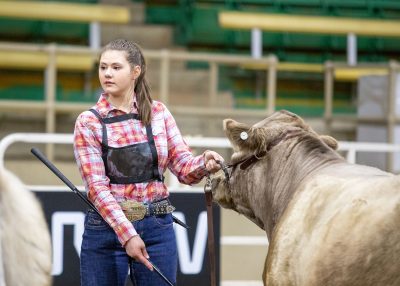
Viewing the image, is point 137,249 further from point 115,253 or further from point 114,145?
point 114,145

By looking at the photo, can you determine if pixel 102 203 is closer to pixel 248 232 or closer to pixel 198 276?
pixel 198 276

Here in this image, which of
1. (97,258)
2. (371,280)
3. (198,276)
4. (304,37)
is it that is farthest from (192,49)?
(371,280)

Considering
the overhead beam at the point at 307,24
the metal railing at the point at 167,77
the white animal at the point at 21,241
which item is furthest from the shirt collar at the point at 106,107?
the overhead beam at the point at 307,24

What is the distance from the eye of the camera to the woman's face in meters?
3.49

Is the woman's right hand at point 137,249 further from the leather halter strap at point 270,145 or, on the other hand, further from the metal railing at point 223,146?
the metal railing at point 223,146

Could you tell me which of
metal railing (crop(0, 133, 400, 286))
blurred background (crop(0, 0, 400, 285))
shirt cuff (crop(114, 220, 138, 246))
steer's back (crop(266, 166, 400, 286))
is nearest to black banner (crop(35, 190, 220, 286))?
metal railing (crop(0, 133, 400, 286))

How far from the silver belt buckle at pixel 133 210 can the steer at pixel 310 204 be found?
38 centimetres

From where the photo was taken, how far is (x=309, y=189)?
320 centimetres

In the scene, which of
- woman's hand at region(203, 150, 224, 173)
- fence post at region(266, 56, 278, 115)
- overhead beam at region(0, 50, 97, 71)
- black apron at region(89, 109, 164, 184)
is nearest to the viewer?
black apron at region(89, 109, 164, 184)

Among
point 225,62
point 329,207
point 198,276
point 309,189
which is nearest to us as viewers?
point 329,207

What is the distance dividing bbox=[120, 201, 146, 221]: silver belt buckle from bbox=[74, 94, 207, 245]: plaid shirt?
3cm

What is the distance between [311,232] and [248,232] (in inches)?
155

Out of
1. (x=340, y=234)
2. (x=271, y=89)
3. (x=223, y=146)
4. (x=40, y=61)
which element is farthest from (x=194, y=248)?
(x=40, y=61)

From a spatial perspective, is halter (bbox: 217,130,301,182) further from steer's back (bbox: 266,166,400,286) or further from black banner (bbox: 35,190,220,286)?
black banner (bbox: 35,190,220,286)
